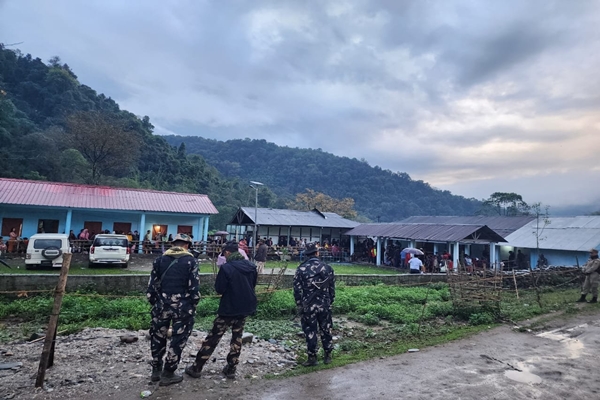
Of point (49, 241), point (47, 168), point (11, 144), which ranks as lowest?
point (49, 241)

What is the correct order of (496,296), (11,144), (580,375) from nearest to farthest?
(580,375) < (496,296) < (11,144)

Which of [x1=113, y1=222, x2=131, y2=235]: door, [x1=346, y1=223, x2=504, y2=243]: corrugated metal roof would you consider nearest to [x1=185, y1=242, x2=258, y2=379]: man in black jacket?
[x1=346, y1=223, x2=504, y2=243]: corrugated metal roof

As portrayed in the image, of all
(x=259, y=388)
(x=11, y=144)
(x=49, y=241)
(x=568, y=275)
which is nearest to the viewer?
(x=259, y=388)

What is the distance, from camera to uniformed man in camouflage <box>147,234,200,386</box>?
186 inches

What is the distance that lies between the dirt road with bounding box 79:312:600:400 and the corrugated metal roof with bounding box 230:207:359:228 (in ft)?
71.8

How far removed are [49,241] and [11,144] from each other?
2907 centimetres

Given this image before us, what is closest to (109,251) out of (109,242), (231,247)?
(109,242)

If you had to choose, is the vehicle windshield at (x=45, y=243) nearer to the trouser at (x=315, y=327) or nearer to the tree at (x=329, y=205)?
the trouser at (x=315, y=327)

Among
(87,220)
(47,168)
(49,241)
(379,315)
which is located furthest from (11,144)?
(379,315)

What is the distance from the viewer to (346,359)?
601 centimetres

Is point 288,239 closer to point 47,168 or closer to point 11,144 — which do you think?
point 47,168

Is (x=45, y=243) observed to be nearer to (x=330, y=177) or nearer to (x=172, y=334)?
(x=172, y=334)

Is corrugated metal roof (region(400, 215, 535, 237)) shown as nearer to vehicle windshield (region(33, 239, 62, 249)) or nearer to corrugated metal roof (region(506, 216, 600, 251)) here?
corrugated metal roof (region(506, 216, 600, 251))

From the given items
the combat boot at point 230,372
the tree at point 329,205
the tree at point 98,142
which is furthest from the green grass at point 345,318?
the tree at point 329,205
